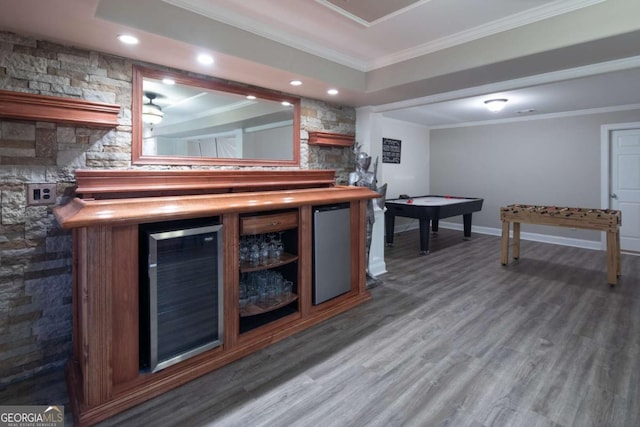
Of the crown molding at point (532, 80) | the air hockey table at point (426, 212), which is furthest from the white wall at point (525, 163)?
the crown molding at point (532, 80)

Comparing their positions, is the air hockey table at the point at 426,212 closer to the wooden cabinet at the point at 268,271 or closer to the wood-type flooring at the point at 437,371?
the wood-type flooring at the point at 437,371

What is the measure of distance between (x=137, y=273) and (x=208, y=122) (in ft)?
5.04

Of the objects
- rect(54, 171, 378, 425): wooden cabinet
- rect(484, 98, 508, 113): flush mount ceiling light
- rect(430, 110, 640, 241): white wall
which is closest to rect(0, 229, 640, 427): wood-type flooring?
rect(54, 171, 378, 425): wooden cabinet

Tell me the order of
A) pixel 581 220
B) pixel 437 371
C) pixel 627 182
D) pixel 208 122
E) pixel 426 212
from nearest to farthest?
pixel 437 371 < pixel 208 122 < pixel 581 220 < pixel 426 212 < pixel 627 182

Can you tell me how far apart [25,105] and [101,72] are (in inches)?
20.8

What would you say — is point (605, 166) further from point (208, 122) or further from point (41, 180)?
point (41, 180)

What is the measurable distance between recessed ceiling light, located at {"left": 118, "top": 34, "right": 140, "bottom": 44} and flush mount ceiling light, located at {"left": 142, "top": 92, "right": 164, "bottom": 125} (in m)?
0.45

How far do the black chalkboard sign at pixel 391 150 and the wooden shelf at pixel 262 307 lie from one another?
476 centimetres

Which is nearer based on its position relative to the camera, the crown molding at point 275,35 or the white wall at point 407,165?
the crown molding at point 275,35

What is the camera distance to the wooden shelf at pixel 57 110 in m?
1.92

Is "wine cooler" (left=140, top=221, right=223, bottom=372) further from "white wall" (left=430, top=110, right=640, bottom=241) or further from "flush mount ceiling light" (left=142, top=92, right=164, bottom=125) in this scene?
"white wall" (left=430, top=110, right=640, bottom=241)

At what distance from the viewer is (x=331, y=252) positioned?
2.93 metres

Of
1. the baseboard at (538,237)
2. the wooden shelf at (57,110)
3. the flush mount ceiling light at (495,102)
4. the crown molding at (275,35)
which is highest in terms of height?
the flush mount ceiling light at (495,102)

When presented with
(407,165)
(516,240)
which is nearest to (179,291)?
(516,240)
